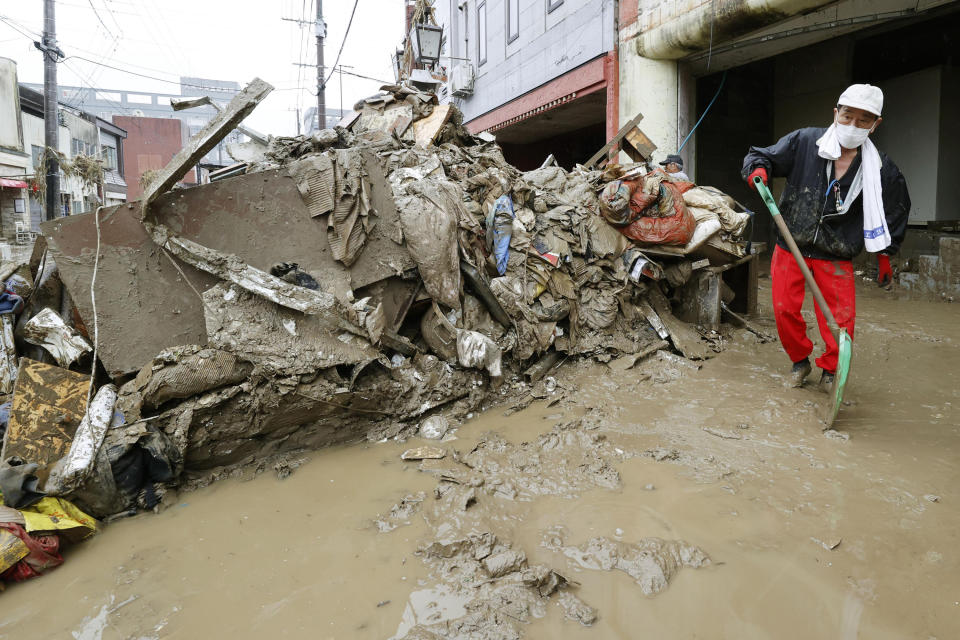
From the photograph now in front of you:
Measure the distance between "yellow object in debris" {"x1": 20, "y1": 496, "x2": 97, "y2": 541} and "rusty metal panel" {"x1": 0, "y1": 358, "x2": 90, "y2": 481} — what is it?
0.52ft

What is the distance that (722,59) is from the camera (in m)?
7.38

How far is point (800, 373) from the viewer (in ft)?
11.2

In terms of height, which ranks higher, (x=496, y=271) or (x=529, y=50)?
(x=529, y=50)

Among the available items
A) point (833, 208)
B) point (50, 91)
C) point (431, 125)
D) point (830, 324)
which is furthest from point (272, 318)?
point (50, 91)

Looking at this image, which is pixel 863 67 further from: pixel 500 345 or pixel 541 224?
pixel 500 345

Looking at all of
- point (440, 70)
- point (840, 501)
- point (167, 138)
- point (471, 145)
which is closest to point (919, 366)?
point (840, 501)

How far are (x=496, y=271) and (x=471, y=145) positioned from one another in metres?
2.80

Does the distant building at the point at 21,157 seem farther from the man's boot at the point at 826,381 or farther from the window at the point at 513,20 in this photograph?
the man's boot at the point at 826,381

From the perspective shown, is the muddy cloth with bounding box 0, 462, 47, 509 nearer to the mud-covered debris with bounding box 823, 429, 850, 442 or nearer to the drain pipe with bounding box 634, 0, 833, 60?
the mud-covered debris with bounding box 823, 429, 850, 442

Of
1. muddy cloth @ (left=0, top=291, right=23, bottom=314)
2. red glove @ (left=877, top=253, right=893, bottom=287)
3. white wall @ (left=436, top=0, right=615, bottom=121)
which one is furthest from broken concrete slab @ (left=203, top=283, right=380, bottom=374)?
white wall @ (left=436, top=0, right=615, bottom=121)

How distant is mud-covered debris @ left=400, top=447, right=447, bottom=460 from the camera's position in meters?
2.77

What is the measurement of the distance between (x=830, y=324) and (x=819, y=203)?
72 cm

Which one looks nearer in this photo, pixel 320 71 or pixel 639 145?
pixel 639 145

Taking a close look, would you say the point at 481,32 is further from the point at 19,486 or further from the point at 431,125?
the point at 19,486
